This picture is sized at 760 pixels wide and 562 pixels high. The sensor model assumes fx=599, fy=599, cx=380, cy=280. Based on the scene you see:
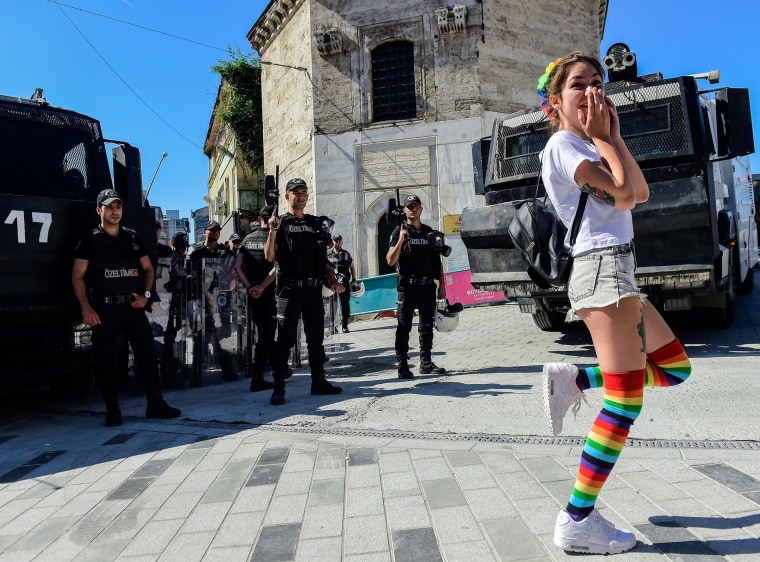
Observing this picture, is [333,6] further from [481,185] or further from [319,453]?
[319,453]

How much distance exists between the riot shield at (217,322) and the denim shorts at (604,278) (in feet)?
17.0

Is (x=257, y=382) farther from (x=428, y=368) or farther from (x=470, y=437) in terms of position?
(x=470, y=437)

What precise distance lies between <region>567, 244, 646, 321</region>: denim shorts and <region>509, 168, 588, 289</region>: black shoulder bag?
0.09 meters

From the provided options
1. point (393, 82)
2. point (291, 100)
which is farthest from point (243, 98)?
point (393, 82)

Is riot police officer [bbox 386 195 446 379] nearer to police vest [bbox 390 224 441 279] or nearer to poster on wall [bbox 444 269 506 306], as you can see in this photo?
police vest [bbox 390 224 441 279]

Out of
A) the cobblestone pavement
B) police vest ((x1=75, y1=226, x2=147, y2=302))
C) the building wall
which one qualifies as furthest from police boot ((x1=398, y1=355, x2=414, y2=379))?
the building wall

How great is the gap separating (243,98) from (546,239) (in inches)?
970

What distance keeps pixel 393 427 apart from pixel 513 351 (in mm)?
3795

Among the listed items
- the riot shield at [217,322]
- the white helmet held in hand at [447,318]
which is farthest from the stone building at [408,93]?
the riot shield at [217,322]

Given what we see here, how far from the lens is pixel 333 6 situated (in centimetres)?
1852

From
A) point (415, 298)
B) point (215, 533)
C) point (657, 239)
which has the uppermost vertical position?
point (657, 239)

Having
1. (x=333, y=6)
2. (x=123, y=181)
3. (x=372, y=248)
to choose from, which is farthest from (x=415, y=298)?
(x=333, y=6)

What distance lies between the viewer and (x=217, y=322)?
6.98 metres

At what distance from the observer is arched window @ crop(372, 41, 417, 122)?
18.1 metres
